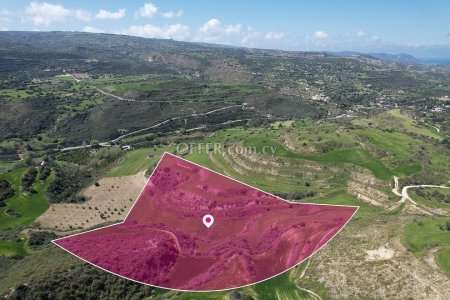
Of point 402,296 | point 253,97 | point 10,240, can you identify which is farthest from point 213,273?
point 253,97

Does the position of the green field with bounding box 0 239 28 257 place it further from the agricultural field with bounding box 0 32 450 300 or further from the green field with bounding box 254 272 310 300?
the green field with bounding box 254 272 310 300

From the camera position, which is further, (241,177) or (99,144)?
(99,144)

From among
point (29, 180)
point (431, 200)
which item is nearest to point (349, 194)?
point (431, 200)

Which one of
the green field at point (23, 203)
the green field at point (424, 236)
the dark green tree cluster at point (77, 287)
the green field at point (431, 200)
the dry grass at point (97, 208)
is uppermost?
the green field at point (424, 236)

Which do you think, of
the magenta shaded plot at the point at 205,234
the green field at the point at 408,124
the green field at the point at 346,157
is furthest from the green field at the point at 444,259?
the green field at the point at 408,124

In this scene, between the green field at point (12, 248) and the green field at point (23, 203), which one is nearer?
the green field at point (12, 248)

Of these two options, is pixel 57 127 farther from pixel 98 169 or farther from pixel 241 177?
pixel 241 177

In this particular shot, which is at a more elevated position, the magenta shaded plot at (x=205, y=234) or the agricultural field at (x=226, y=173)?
the magenta shaded plot at (x=205, y=234)

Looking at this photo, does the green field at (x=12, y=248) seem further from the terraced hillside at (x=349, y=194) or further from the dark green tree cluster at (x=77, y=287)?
the dark green tree cluster at (x=77, y=287)
